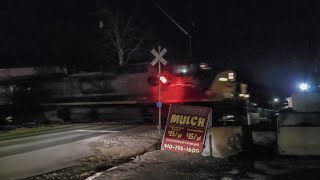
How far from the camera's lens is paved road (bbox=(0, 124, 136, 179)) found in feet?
33.0

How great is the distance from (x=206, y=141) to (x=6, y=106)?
20512 mm

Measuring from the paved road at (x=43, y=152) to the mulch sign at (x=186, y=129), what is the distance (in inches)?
97.7

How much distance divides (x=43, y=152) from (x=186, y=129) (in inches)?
171

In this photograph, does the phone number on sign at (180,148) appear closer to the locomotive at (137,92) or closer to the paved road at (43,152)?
the paved road at (43,152)

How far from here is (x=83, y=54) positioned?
169ft

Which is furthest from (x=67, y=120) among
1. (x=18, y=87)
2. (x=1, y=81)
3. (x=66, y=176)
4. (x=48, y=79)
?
(x=66, y=176)

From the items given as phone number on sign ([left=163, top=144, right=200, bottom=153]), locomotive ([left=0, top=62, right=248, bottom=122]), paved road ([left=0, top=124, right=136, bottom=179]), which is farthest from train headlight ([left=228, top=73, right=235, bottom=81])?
phone number on sign ([left=163, top=144, right=200, bottom=153])

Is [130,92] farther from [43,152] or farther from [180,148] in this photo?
[180,148]

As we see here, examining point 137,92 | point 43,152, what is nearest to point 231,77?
point 137,92

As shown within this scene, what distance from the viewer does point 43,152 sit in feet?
41.0

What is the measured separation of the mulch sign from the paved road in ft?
8.14

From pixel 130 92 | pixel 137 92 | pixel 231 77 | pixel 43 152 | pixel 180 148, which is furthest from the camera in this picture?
pixel 130 92

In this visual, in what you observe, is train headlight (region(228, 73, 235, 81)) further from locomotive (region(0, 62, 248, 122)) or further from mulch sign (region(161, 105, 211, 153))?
mulch sign (region(161, 105, 211, 153))

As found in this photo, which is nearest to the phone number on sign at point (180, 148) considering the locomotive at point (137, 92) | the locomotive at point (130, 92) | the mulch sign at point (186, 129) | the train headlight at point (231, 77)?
the mulch sign at point (186, 129)
